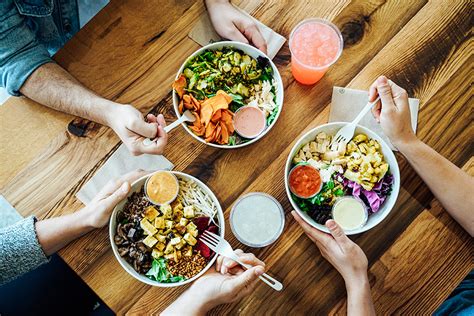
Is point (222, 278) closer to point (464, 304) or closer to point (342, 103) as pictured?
point (342, 103)

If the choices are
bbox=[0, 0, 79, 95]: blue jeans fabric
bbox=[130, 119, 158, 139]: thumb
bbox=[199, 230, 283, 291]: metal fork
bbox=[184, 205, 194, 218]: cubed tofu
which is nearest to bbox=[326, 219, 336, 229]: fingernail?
bbox=[199, 230, 283, 291]: metal fork

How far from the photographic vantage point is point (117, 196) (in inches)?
59.4

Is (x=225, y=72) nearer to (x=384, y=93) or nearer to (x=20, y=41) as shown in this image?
(x=384, y=93)

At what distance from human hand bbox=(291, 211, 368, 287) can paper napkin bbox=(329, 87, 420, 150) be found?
43 cm

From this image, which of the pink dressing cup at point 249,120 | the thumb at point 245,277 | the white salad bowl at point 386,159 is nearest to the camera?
the thumb at point 245,277

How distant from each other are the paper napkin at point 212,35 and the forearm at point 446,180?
608 millimetres

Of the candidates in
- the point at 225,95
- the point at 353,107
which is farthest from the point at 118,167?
the point at 353,107

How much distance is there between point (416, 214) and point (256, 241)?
2.00 ft

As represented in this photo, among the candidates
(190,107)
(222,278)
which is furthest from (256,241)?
(190,107)

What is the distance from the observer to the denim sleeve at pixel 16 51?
5.22ft

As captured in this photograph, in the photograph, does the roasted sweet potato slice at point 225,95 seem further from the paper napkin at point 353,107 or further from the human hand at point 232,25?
the paper napkin at point 353,107

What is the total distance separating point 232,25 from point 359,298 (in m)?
1.11

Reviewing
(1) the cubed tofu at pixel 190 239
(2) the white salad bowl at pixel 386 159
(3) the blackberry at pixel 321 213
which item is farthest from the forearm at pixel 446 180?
(1) the cubed tofu at pixel 190 239

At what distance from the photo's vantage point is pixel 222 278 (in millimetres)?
1486
